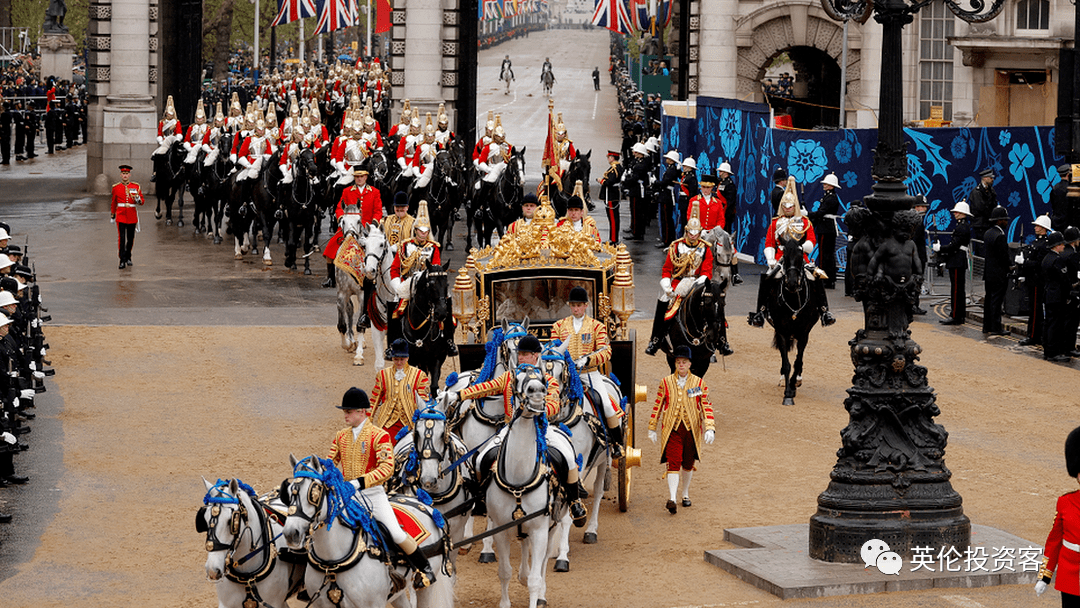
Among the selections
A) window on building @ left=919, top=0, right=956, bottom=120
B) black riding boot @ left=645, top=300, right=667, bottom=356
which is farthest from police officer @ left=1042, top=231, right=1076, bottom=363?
window on building @ left=919, top=0, right=956, bottom=120


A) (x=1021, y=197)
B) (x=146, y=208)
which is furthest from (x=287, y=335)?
(x=146, y=208)

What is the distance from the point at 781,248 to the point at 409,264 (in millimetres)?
4435

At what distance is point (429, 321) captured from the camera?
17.2 meters

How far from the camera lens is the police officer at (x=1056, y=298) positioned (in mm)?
21281

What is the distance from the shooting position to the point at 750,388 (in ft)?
65.1

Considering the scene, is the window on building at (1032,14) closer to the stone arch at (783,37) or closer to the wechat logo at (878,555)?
the stone arch at (783,37)

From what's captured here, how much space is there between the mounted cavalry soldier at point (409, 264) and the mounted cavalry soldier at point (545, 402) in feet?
14.9

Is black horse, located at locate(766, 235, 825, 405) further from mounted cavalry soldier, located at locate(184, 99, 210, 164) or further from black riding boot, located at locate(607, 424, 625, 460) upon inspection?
mounted cavalry soldier, located at locate(184, 99, 210, 164)

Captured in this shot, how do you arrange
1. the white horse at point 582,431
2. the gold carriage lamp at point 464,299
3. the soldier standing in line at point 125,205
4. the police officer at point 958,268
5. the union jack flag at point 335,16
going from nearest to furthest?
1. the white horse at point 582,431
2. the gold carriage lamp at point 464,299
3. the police officer at point 958,268
4. the soldier standing in line at point 125,205
5. the union jack flag at point 335,16

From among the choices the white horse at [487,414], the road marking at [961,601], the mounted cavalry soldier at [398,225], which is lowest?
the road marking at [961,601]

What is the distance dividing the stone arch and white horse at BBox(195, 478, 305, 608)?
31309 millimetres

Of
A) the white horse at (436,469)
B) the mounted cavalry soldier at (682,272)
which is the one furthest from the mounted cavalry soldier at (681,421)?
the white horse at (436,469)

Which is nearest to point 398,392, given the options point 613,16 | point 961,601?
point 961,601

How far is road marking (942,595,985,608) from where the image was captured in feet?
38.0
